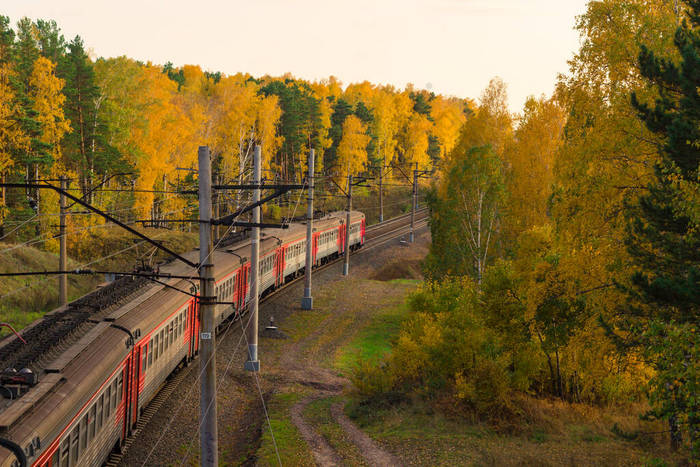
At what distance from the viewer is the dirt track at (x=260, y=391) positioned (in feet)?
52.1

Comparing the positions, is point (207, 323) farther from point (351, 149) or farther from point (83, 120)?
point (351, 149)

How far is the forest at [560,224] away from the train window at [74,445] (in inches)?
315

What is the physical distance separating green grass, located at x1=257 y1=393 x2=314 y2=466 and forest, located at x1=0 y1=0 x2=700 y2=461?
271cm

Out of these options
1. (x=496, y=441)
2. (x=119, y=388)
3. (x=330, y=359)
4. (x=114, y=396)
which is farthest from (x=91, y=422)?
(x=330, y=359)

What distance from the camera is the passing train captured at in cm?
959

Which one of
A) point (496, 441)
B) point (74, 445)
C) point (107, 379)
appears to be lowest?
point (496, 441)

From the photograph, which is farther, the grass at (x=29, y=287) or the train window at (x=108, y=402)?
the grass at (x=29, y=287)

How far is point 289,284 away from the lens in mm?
40969

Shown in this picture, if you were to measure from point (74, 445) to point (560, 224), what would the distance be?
11.5 m

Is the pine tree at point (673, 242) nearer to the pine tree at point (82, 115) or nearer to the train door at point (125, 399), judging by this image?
the train door at point (125, 399)

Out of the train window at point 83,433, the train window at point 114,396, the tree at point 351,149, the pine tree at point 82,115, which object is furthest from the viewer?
the tree at point 351,149

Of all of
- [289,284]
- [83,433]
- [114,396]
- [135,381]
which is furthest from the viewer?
[289,284]

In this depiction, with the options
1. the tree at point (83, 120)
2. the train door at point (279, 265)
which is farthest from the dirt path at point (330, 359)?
the tree at point (83, 120)

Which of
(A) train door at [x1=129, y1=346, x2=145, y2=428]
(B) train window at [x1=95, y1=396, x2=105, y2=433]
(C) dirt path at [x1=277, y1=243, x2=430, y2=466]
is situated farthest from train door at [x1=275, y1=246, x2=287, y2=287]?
(B) train window at [x1=95, y1=396, x2=105, y2=433]
